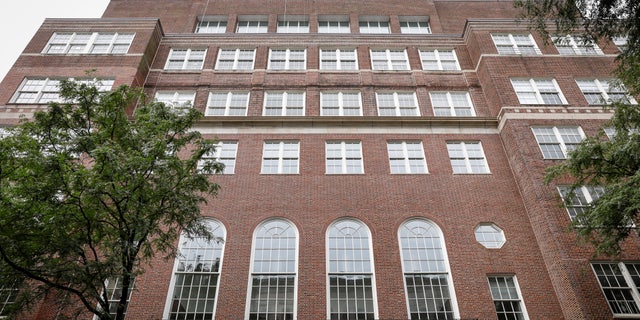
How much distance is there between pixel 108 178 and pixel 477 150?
1850cm

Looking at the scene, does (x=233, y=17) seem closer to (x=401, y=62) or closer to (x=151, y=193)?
(x=401, y=62)

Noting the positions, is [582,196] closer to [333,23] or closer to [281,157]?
[281,157]

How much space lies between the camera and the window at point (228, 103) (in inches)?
942

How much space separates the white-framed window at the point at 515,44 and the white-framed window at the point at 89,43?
2474 cm

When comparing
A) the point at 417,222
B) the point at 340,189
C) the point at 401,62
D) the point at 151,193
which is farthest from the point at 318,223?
the point at 401,62

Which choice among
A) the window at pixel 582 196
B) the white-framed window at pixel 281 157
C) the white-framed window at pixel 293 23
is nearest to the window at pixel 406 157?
the white-framed window at pixel 281 157

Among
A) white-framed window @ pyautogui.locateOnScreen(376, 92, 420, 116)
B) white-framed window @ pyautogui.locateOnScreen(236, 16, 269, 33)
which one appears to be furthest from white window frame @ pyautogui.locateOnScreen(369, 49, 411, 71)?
white-framed window @ pyautogui.locateOnScreen(236, 16, 269, 33)

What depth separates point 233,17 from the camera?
32.0 meters

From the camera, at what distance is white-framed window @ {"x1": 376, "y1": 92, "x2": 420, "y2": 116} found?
24.0 m

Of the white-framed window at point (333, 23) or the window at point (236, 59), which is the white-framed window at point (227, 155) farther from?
the white-framed window at point (333, 23)

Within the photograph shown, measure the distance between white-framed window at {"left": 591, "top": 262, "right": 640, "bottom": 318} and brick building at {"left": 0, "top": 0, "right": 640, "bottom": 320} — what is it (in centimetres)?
7

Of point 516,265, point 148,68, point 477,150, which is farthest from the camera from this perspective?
point 148,68

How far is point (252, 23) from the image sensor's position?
32.4 metres

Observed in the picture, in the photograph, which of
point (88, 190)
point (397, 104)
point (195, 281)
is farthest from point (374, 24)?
point (88, 190)
